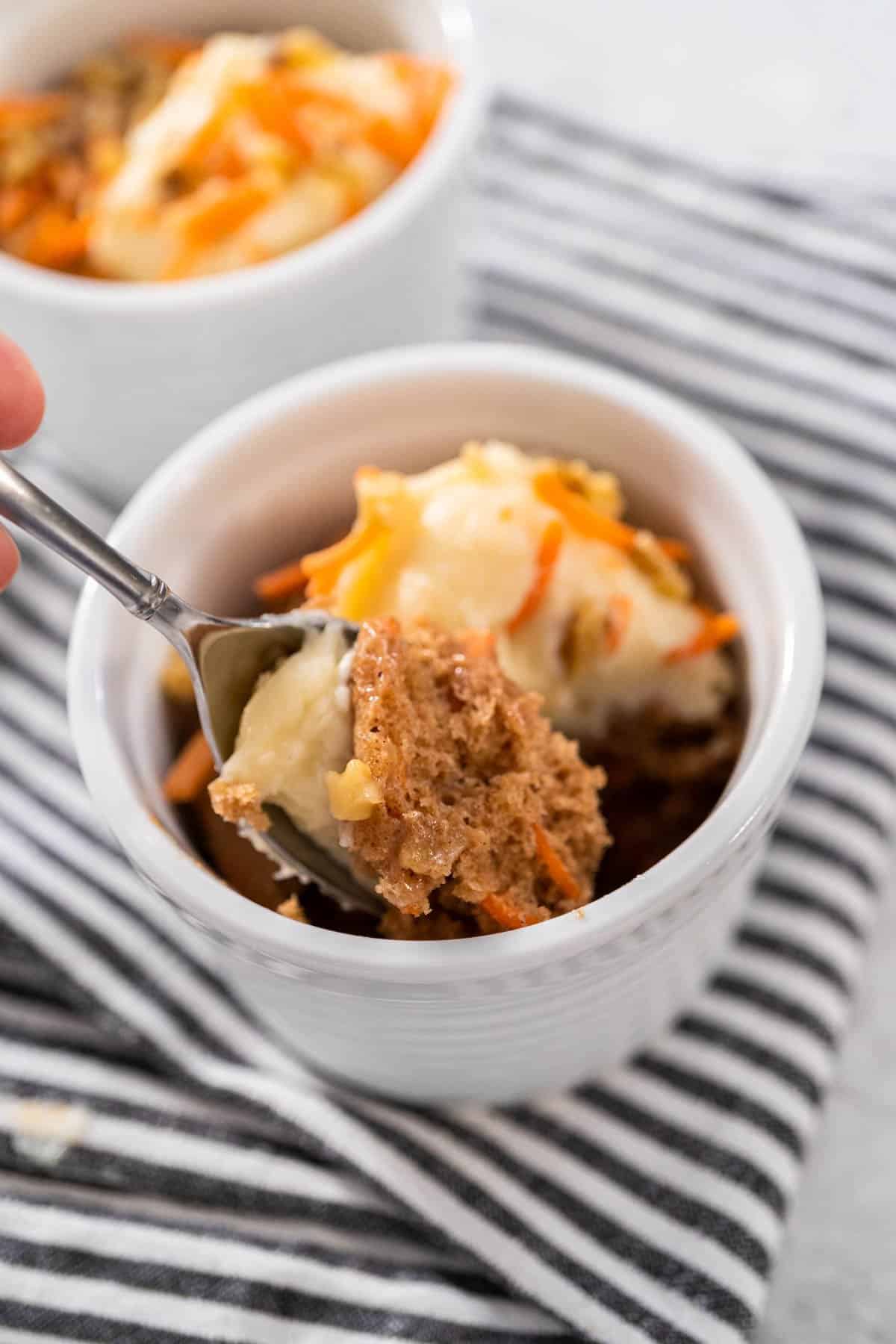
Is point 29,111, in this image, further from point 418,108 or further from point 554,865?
point 554,865

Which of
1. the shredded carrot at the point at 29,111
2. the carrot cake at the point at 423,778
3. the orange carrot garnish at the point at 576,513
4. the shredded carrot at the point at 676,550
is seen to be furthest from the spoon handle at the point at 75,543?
the shredded carrot at the point at 29,111

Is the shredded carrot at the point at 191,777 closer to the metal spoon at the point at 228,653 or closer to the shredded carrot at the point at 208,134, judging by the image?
the metal spoon at the point at 228,653

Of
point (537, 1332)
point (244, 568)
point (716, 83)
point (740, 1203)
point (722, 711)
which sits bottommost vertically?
point (537, 1332)

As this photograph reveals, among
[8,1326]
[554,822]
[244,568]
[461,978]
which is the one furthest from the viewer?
[244,568]

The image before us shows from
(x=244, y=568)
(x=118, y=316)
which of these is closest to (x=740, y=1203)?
(x=244, y=568)

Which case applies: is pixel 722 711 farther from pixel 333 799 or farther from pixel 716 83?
pixel 716 83

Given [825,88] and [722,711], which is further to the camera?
[825,88]

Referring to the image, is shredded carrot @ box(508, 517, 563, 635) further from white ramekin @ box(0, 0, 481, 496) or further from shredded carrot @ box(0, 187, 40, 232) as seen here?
shredded carrot @ box(0, 187, 40, 232)
